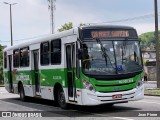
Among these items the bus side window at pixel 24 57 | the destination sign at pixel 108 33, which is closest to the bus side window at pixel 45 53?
the bus side window at pixel 24 57

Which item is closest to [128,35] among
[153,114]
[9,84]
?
[153,114]

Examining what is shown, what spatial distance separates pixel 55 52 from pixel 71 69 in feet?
6.16

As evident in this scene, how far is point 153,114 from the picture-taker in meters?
13.4

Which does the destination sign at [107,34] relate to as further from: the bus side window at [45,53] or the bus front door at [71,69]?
the bus side window at [45,53]

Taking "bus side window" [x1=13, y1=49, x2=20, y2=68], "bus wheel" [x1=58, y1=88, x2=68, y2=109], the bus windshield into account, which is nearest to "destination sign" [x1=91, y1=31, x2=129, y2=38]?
the bus windshield

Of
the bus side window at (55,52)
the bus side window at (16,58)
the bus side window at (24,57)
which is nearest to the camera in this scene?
the bus side window at (55,52)

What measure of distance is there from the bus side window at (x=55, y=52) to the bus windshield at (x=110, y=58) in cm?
242

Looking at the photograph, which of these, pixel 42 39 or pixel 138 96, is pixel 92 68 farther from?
pixel 42 39

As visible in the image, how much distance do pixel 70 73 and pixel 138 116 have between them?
3615 millimetres

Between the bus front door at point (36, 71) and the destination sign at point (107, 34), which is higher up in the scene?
the destination sign at point (107, 34)

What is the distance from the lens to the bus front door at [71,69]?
15.2m

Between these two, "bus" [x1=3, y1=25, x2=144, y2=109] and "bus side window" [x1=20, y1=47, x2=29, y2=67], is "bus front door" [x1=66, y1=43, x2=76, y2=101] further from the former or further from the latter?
"bus side window" [x1=20, y1=47, x2=29, y2=67]

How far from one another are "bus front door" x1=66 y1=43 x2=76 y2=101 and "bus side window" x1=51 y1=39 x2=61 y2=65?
34.0 inches

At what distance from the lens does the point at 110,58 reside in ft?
47.8
